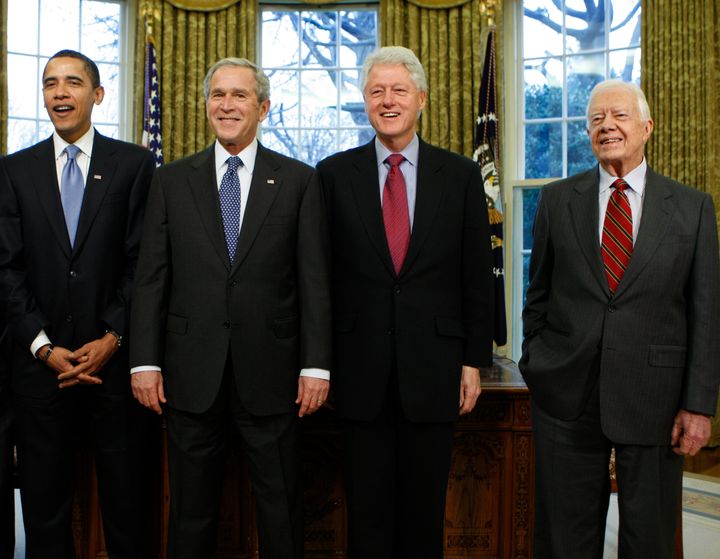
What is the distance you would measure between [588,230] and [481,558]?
135cm

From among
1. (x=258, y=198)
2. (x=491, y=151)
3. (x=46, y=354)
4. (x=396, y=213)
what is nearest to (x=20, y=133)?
(x=491, y=151)

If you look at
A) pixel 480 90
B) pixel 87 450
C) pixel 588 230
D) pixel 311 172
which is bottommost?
pixel 87 450

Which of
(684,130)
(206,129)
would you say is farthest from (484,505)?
(206,129)

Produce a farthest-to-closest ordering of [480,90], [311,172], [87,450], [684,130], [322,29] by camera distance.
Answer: [322,29] → [480,90] → [684,130] → [87,450] → [311,172]

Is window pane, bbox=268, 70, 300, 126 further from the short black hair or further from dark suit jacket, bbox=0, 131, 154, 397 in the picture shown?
dark suit jacket, bbox=0, 131, 154, 397

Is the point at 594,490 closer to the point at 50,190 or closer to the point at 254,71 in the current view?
the point at 254,71

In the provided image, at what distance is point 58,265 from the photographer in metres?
2.16

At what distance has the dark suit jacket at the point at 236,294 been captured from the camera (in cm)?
200

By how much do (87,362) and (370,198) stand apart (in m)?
0.99

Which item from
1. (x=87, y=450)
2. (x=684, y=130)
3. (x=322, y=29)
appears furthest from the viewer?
(x=322, y=29)

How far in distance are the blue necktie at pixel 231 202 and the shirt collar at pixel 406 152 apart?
0.43 meters

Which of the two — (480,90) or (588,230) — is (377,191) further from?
(480,90)

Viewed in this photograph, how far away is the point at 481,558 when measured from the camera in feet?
8.62

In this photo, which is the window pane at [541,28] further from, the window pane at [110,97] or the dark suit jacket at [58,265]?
the dark suit jacket at [58,265]
